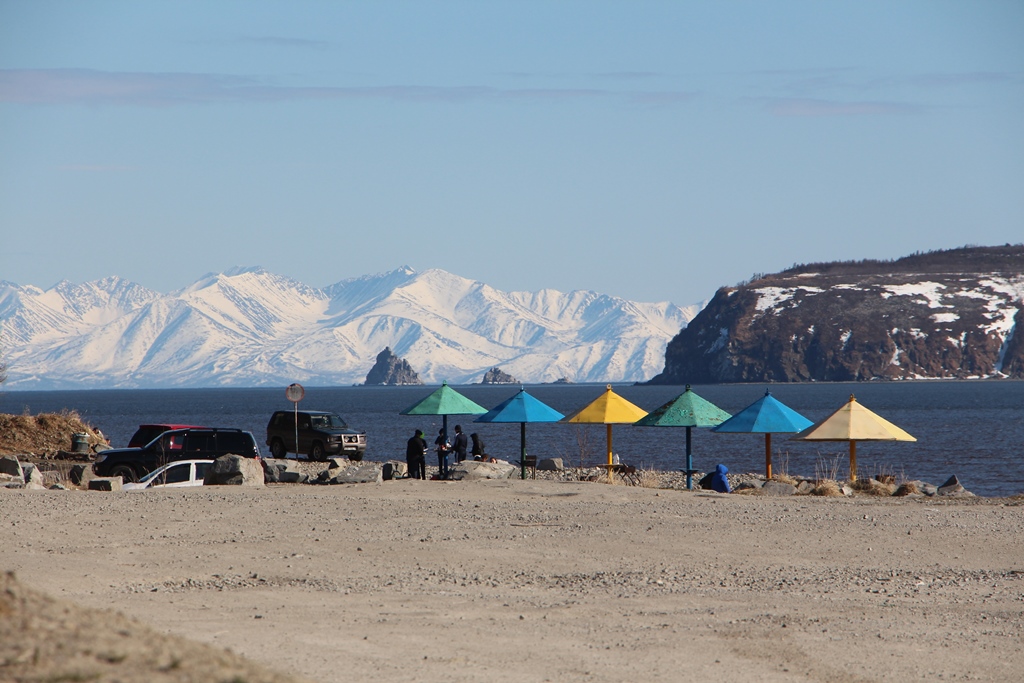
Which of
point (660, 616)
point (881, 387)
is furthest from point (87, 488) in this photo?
point (881, 387)

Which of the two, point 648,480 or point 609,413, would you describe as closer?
point 609,413

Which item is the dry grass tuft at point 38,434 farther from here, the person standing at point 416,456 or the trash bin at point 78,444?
the person standing at point 416,456

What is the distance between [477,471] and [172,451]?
25.1 feet

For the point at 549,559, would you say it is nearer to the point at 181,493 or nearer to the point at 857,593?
the point at 857,593

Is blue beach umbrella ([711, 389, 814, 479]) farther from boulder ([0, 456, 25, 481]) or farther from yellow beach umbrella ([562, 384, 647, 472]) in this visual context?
boulder ([0, 456, 25, 481])

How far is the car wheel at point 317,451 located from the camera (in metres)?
40.1

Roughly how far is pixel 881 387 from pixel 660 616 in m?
194

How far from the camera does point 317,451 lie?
40219mm

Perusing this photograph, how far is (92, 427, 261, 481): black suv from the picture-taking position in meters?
27.9

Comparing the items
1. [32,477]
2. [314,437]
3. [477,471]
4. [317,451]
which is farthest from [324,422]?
[32,477]

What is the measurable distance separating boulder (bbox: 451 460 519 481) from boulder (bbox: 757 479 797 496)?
6121 mm

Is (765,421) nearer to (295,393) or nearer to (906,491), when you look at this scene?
(906,491)

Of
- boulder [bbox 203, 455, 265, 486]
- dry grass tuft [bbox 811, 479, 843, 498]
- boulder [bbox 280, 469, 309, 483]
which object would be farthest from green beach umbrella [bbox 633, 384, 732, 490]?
boulder [bbox 203, 455, 265, 486]

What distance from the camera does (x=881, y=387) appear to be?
198 meters
